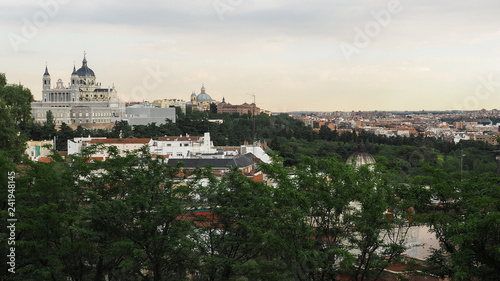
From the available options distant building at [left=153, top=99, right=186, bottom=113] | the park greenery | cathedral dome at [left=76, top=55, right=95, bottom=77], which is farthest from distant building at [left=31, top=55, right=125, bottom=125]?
the park greenery

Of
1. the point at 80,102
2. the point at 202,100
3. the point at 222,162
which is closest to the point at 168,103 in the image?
the point at 202,100

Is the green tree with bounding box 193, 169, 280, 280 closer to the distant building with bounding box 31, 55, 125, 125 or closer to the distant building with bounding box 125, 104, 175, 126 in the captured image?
the distant building with bounding box 125, 104, 175, 126

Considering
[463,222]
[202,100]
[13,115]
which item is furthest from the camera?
[202,100]

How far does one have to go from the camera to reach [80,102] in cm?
9325

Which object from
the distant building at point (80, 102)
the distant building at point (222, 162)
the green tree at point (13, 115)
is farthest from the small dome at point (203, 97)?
the green tree at point (13, 115)

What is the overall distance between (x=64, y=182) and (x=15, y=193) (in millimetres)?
902

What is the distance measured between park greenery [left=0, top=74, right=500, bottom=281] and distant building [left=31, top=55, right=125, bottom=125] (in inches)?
3112

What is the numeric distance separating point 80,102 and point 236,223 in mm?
85306

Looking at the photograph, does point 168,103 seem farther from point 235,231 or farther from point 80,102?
point 235,231

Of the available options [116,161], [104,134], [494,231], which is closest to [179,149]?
[104,134]

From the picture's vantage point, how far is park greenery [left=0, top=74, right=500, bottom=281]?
35.6ft

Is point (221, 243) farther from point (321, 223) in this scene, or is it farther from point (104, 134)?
point (104, 134)

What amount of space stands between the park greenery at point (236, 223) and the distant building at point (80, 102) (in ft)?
259

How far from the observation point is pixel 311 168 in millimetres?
12719
